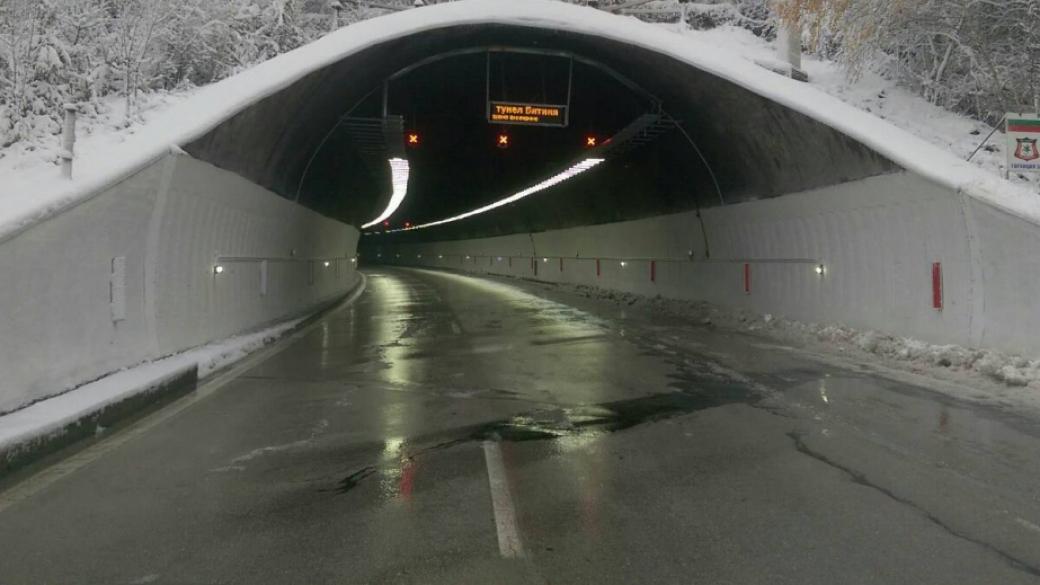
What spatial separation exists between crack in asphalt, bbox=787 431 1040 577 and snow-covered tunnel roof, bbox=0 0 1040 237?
17.3 ft

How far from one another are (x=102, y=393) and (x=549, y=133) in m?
16.4

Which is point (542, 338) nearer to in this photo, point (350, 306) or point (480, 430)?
point (480, 430)

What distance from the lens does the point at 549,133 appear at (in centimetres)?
2225

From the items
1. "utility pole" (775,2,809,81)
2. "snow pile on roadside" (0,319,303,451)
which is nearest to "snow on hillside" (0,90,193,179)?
"snow pile on roadside" (0,319,303,451)

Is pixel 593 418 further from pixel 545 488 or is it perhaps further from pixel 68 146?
pixel 68 146

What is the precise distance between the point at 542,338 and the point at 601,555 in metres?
11.2

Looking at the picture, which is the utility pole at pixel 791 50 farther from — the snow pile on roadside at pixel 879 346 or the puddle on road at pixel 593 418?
the puddle on road at pixel 593 418

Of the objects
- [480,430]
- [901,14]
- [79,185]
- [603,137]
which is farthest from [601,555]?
[603,137]

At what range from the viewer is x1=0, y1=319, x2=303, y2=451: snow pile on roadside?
6418mm

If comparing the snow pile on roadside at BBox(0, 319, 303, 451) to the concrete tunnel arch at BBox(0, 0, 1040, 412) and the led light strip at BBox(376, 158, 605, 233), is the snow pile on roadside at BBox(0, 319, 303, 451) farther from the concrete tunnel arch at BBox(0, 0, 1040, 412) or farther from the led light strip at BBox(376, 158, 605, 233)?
the led light strip at BBox(376, 158, 605, 233)

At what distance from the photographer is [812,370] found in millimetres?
11078

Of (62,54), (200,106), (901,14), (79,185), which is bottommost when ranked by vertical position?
(79,185)

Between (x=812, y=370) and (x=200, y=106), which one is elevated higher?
(x=200, y=106)

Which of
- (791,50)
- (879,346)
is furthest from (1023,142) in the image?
(791,50)
